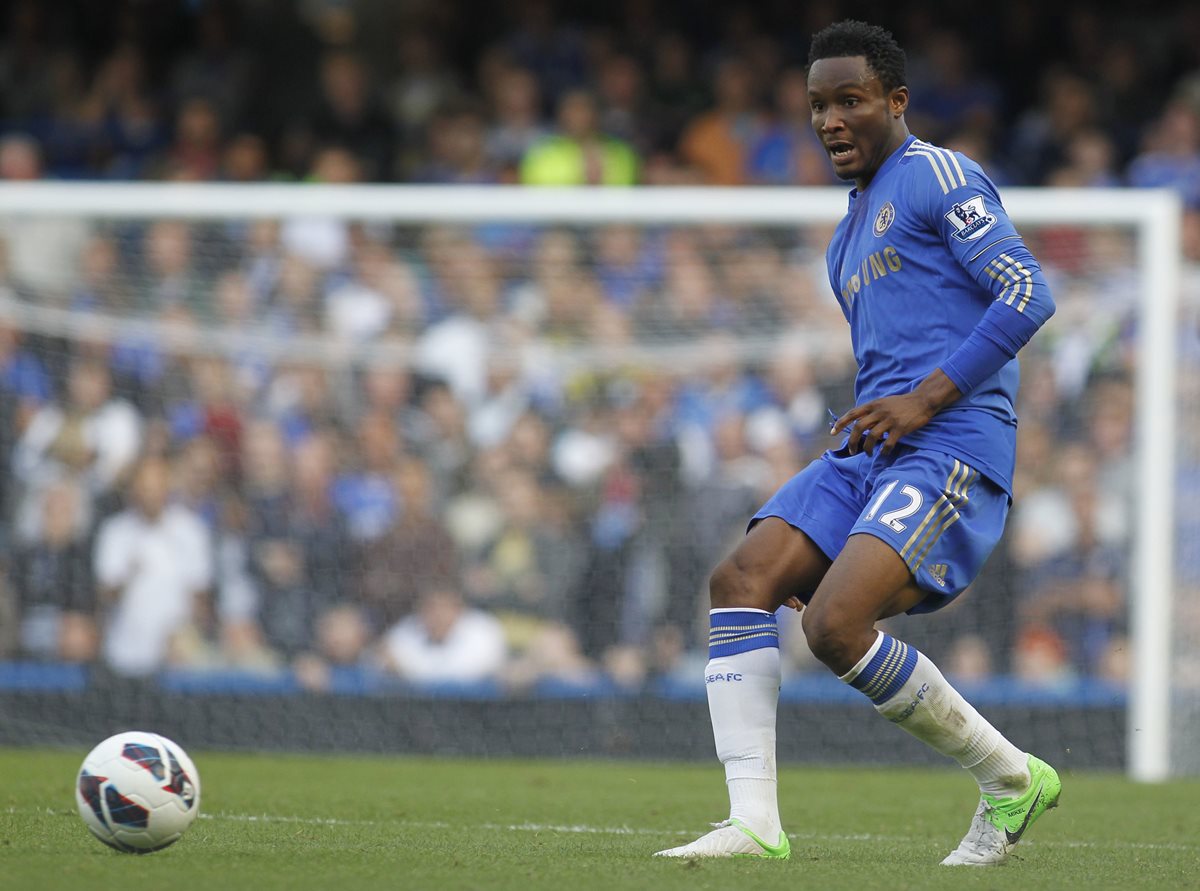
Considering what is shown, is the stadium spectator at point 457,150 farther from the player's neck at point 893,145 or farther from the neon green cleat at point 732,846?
the neon green cleat at point 732,846

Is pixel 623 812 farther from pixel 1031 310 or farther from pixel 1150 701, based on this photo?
pixel 1150 701

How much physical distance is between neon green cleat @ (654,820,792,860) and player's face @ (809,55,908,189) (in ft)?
6.09

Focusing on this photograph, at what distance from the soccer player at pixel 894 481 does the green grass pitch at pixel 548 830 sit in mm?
342

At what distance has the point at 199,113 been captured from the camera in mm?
13656

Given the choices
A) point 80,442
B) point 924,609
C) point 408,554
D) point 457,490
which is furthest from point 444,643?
point 924,609

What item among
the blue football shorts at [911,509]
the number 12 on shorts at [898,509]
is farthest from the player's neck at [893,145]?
the number 12 on shorts at [898,509]

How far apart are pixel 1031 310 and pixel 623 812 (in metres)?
2.93

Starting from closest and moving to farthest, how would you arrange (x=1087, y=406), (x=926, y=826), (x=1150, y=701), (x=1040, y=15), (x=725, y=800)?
(x=926, y=826) < (x=725, y=800) < (x=1150, y=701) < (x=1087, y=406) < (x=1040, y=15)

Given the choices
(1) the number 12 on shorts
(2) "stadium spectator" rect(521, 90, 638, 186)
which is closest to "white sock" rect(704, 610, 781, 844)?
(1) the number 12 on shorts

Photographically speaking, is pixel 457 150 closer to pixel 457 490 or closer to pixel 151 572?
pixel 457 490

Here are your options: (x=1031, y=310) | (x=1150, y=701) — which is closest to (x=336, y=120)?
(x=1150, y=701)

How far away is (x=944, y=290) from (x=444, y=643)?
580 cm

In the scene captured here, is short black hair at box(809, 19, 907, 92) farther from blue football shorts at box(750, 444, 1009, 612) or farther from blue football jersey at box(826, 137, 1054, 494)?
blue football shorts at box(750, 444, 1009, 612)

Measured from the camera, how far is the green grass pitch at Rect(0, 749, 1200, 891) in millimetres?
4492
